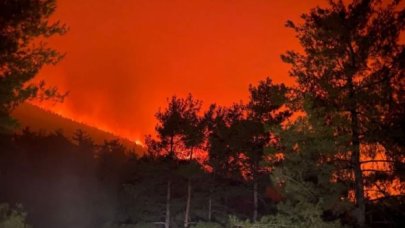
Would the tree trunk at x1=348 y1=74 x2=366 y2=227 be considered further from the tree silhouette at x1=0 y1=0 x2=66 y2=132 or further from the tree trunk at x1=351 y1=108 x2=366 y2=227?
the tree silhouette at x1=0 y1=0 x2=66 y2=132

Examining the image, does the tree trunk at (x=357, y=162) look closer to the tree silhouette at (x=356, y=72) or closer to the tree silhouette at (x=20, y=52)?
the tree silhouette at (x=356, y=72)

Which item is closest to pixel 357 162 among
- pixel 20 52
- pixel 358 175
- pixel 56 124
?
pixel 358 175

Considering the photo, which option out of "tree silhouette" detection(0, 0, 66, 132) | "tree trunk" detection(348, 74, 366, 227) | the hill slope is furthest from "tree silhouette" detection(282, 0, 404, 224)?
the hill slope

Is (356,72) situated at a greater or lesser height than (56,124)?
lesser

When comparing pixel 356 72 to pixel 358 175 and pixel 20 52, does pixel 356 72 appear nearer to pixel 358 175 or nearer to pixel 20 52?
pixel 358 175

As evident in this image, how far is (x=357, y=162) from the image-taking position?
583 inches

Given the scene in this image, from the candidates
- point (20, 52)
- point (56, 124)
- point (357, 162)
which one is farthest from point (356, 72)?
point (56, 124)

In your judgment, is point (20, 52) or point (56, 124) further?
point (56, 124)

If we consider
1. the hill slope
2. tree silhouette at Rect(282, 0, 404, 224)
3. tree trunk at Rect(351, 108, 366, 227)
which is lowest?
tree trunk at Rect(351, 108, 366, 227)

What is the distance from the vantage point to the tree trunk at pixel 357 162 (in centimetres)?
1441

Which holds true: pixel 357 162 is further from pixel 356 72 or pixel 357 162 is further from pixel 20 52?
pixel 20 52

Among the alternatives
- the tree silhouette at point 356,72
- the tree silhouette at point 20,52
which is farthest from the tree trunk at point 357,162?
the tree silhouette at point 20,52

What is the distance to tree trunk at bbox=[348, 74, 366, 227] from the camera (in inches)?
567

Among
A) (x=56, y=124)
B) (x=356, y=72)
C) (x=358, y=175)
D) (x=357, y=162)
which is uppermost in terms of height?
(x=56, y=124)
